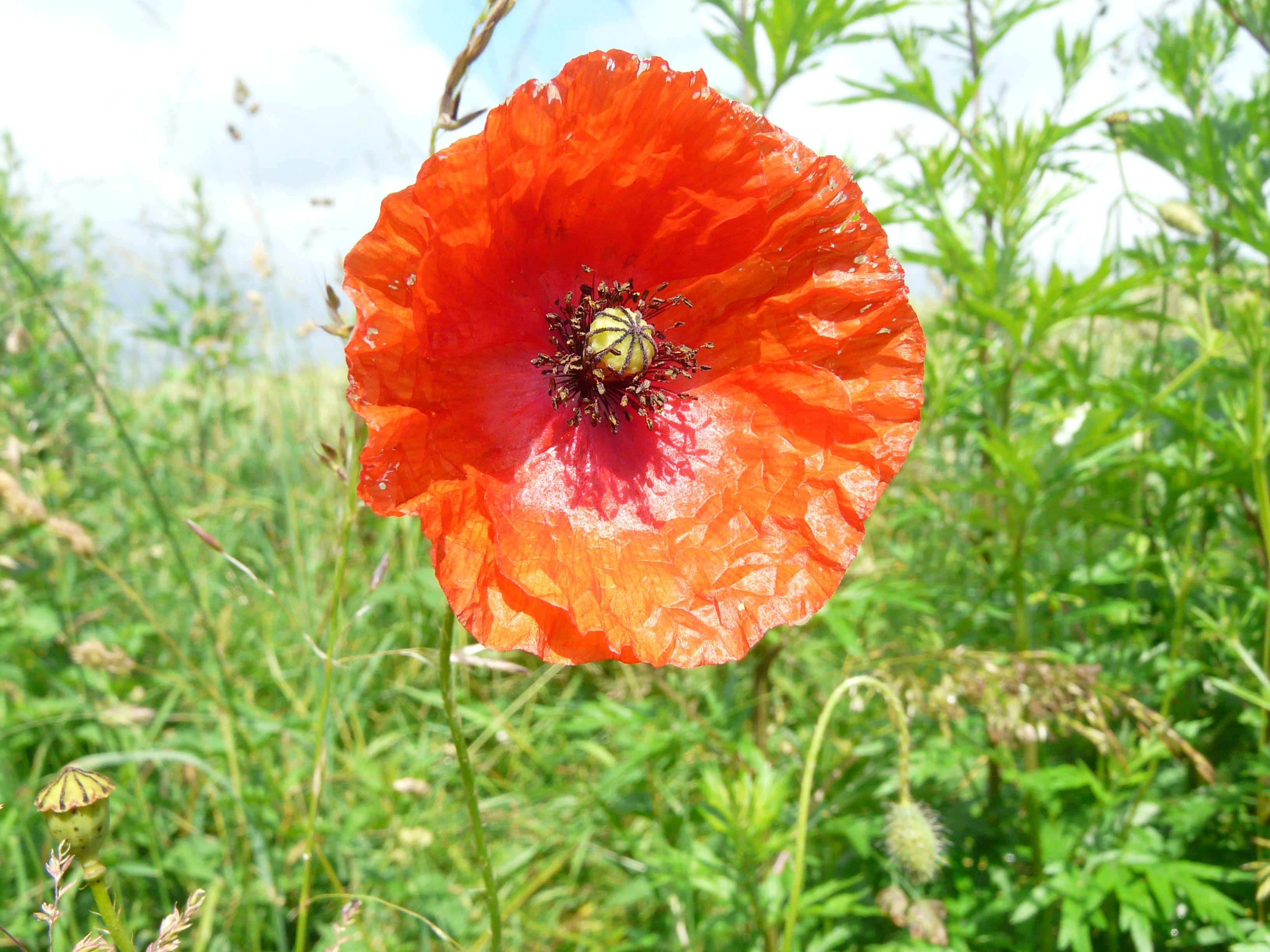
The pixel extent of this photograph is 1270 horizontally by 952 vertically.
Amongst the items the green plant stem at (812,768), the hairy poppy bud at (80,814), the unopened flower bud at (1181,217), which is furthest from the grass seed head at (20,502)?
the unopened flower bud at (1181,217)

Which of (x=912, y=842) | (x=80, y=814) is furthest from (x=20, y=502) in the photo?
(x=912, y=842)

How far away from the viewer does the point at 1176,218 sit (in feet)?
7.79

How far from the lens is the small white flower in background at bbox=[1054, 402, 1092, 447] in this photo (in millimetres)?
2408

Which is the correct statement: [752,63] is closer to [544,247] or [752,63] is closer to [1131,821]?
[544,247]

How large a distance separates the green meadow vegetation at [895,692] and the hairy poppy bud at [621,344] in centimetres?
48

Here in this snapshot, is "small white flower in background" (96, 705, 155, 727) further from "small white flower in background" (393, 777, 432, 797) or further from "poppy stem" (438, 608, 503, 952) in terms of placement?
"poppy stem" (438, 608, 503, 952)

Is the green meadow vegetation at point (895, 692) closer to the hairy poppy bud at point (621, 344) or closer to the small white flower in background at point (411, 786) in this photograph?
→ the small white flower in background at point (411, 786)

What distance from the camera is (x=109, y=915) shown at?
2.48 feet

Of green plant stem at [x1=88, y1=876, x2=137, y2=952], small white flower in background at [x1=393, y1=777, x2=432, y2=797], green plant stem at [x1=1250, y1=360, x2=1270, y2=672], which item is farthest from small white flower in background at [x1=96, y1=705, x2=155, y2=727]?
green plant stem at [x1=1250, y1=360, x2=1270, y2=672]

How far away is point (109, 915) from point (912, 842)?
1.29 meters

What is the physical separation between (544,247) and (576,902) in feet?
7.11

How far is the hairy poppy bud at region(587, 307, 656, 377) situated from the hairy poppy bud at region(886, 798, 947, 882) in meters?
0.92

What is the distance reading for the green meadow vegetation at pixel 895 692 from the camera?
1950mm

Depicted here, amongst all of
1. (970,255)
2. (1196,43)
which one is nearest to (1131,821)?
(970,255)
